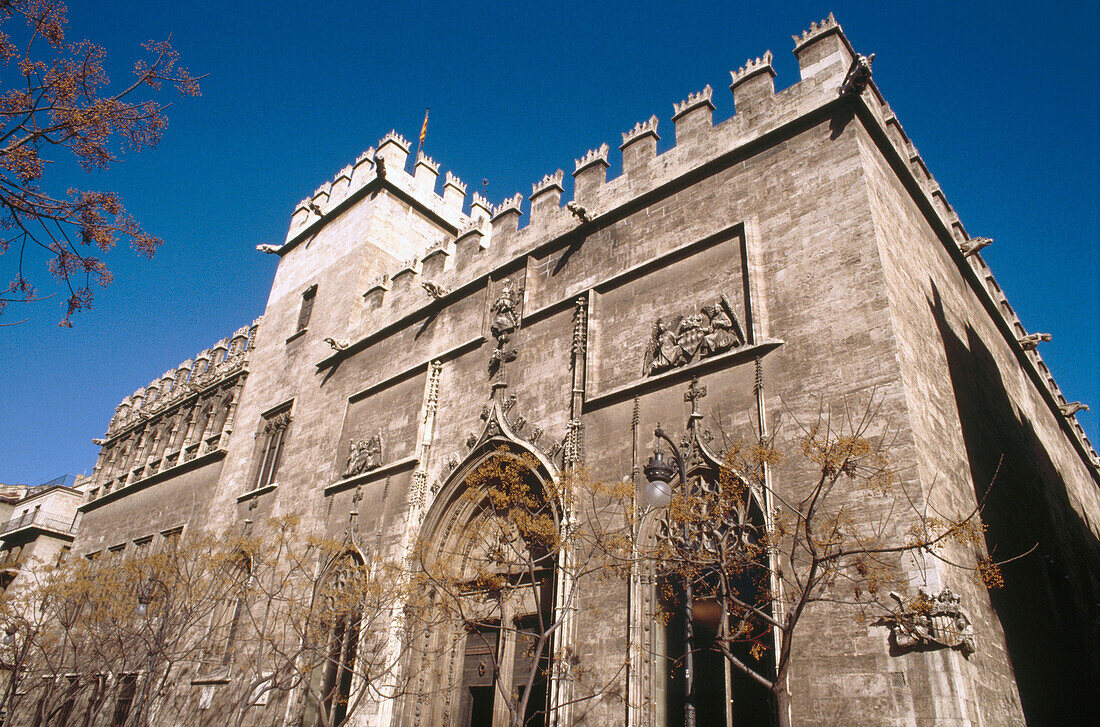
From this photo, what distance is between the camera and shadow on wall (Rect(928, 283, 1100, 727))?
1031 centimetres

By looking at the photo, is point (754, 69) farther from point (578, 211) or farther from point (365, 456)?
point (365, 456)

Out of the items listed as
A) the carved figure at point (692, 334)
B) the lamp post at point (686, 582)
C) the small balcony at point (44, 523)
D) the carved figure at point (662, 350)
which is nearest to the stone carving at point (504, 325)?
the carved figure at point (662, 350)

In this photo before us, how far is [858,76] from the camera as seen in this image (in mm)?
11320

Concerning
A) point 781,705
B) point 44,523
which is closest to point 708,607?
point 781,705

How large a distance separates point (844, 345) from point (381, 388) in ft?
38.5

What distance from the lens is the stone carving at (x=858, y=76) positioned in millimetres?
11195

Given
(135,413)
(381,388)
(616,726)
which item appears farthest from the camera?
(135,413)

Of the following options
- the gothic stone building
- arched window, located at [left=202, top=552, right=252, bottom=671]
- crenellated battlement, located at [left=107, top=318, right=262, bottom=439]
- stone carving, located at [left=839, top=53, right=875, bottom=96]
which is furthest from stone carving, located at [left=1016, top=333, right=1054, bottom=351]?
crenellated battlement, located at [left=107, top=318, right=262, bottom=439]

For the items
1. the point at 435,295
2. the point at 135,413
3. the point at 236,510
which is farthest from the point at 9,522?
the point at 435,295

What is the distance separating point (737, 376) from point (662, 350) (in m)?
1.61

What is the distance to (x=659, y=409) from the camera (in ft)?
38.3

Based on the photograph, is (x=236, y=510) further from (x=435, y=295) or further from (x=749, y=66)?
(x=749, y=66)

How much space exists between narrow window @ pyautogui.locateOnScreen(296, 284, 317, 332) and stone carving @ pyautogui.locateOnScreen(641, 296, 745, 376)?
14.8 meters

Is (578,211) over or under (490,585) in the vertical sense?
over
